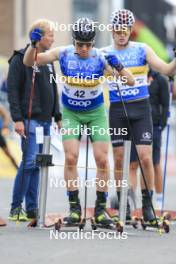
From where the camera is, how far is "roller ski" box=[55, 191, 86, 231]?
8938mm

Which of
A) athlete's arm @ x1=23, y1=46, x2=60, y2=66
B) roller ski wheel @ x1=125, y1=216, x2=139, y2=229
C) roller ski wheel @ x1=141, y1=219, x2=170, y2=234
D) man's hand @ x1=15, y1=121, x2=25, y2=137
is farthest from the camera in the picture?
man's hand @ x1=15, y1=121, x2=25, y2=137

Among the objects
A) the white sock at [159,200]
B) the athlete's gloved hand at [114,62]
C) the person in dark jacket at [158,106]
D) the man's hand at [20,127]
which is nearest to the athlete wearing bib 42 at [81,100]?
the athlete's gloved hand at [114,62]

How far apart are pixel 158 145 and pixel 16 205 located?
8.70ft

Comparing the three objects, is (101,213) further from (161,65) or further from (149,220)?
(161,65)

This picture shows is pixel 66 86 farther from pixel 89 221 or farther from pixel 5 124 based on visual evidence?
pixel 5 124

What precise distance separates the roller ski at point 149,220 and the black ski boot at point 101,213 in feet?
1.58

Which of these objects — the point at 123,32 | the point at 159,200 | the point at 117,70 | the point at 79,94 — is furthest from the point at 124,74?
the point at 159,200

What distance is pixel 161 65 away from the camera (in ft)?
30.3

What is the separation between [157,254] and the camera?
25.5 ft

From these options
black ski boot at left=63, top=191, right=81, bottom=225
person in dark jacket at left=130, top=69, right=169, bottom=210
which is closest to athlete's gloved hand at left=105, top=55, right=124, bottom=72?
black ski boot at left=63, top=191, right=81, bottom=225

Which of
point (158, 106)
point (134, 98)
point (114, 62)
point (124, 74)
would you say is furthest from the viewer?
point (158, 106)

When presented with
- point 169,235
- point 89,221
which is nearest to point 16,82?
point 89,221

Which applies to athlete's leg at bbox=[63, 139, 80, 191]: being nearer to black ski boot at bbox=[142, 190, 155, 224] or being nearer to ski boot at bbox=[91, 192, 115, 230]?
ski boot at bbox=[91, 192, 115, 230]

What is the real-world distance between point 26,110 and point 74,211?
1.47m
